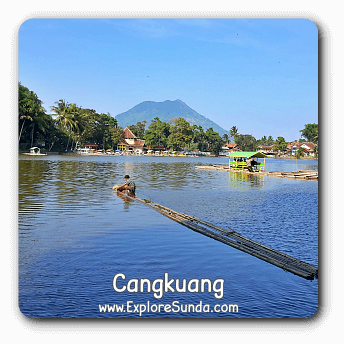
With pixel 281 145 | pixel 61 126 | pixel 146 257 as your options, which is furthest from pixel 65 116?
pixel 146 257

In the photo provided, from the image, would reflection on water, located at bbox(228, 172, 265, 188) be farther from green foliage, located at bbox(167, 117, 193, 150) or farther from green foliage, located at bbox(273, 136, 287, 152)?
green foliage, located at bbox(167, 117, 193, 150)

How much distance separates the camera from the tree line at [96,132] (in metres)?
82.9

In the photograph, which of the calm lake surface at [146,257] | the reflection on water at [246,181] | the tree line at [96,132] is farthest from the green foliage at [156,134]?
the calm lake surface at [146,257]

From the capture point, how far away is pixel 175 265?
363 inches

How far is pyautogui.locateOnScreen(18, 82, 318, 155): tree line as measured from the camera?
82.9m

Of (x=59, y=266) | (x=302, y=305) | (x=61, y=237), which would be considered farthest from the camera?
(x=61, y=237)

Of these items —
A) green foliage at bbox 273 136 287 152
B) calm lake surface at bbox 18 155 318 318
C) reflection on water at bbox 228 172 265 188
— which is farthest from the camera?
green foliage at bbox 273 136 287 152

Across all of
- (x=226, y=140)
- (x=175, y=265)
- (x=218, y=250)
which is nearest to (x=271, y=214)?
(x=218, y=250)

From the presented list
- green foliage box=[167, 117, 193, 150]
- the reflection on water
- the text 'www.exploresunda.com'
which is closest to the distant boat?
the reflection on water

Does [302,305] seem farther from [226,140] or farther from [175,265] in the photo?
[226,140]

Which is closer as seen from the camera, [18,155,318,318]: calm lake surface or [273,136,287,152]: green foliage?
[18,155,318,318]: calm lake surface

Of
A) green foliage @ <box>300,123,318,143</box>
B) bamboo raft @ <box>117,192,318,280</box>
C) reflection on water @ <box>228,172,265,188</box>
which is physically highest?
green foliage @ <box>300,123,318,143</box>
